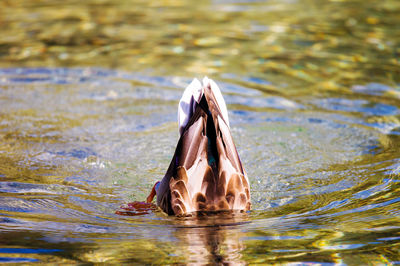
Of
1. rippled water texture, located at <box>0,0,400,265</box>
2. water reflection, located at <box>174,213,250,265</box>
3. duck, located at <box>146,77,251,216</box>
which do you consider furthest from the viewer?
duck, located at <box>146,77,251,216</box>

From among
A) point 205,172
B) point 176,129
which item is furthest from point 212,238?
point 176,129

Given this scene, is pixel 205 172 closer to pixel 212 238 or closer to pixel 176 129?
pixel 212 238

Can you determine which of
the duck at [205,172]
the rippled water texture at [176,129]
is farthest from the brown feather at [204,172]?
the rippled water texture at [176,129]

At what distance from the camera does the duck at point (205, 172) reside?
3848mm

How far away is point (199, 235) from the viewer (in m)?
3.59

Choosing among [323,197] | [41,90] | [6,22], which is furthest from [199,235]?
[6,22]

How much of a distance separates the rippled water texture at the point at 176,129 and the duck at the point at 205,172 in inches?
3.9

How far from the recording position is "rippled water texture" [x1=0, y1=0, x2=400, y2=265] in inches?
138

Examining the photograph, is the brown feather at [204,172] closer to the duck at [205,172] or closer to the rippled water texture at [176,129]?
the duck at [205,172]

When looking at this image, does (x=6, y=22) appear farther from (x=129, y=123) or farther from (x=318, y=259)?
(x=318, y=259)

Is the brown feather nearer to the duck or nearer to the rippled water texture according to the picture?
the duck

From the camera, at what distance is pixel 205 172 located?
3.86 meters

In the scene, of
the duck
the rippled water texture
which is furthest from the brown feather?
the rippled water texture

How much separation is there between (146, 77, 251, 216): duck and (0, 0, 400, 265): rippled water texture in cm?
10
